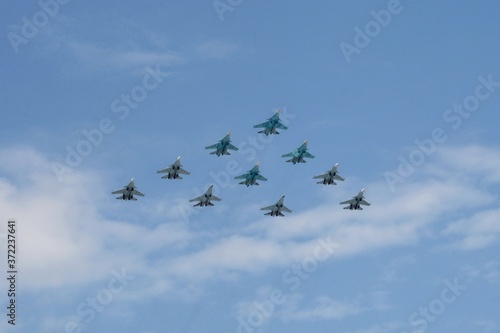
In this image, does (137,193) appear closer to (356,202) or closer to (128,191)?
(128,191)

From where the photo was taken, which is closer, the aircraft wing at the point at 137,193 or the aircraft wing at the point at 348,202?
the aircraft wing at the point at 137,193

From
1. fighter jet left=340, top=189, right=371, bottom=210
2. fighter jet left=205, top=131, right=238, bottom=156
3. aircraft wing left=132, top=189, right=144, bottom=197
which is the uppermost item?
fighter jet left=205, top=131, right=238, bottom=156

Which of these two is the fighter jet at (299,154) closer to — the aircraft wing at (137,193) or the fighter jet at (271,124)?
the fighter jet at (271,124)

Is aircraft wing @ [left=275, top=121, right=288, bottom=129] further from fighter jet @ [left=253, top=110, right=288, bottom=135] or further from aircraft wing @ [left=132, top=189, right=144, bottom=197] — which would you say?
aircraft wing @ [left=132, top=189, right=144, bottom=197]

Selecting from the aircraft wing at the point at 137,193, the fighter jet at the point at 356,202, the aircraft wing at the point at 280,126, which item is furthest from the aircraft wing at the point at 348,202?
the aircraft wing at the point at 137,193

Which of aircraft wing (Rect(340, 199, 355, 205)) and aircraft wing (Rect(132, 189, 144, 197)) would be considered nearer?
aircraft wing (Rect(132, 189, 144, 197))

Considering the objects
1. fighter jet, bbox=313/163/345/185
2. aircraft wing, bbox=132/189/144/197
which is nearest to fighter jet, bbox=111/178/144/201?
aircraft wing, bbox=132/189/144/197

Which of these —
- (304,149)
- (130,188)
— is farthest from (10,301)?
(304,149)

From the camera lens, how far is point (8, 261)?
6083 inches

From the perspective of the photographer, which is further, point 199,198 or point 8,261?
point 199,198

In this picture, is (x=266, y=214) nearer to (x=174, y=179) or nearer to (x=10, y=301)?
(x=174, y=179)

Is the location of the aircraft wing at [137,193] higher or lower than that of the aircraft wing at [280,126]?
lower

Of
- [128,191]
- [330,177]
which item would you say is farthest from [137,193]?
[330,177]

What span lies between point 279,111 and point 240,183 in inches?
773
